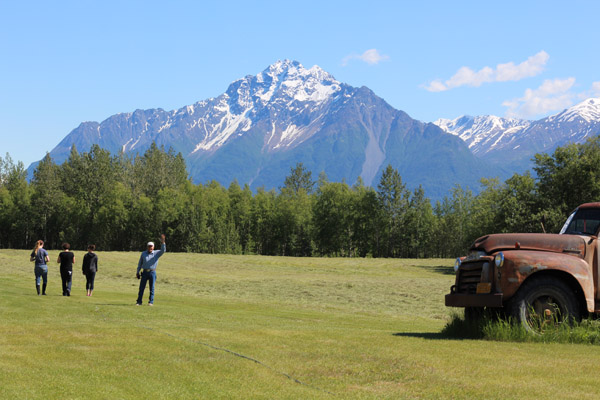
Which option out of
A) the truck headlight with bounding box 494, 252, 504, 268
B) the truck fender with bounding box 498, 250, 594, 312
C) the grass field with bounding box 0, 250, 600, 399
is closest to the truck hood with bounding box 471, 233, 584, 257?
the truck fender with bounding box 498, 250, 594, 312

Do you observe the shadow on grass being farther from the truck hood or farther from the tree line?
the truck hood

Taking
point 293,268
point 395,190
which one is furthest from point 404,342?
point 395,190

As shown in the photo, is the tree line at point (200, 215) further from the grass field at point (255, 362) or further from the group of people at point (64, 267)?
the grass field at point (255, 362)

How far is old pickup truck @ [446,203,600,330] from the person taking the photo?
13641 mm

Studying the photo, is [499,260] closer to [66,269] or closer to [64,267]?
[66,269]

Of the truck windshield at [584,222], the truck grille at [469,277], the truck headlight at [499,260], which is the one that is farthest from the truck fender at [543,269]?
the truck windshield at [584,222]

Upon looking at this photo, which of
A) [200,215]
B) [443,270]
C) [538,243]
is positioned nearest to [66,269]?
[538,243]

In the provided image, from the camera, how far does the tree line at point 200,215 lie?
130m

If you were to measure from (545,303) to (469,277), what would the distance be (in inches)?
71.2

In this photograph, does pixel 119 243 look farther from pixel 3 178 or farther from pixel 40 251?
pixel 40 251

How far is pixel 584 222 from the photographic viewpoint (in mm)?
14625

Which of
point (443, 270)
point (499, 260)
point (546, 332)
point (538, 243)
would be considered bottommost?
point (443, 270)

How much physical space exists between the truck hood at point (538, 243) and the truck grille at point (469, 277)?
0.47 meters

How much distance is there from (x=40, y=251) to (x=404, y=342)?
2195cm
